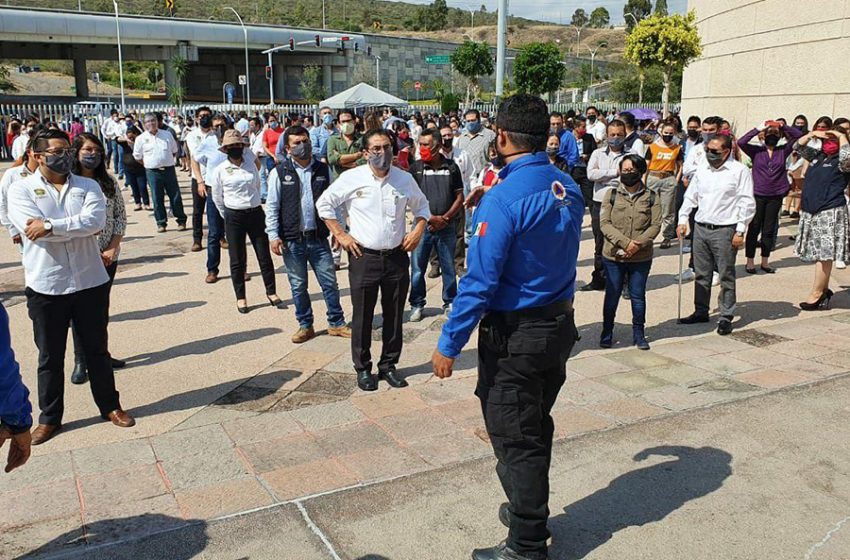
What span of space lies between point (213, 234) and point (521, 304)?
6.67 m

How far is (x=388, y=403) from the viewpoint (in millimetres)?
5605

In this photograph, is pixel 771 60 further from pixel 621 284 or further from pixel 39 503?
pixel 39 503

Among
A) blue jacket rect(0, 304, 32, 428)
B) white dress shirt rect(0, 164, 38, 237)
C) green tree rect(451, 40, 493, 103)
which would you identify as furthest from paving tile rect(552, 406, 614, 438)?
green tree rect(451, 40, 493, 103)

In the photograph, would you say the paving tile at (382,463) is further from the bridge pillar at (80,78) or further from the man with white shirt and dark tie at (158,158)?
the bridge pillar at (80,78)

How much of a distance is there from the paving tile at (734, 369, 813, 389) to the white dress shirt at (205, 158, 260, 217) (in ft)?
16.5

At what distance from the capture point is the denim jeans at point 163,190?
12.4 meters

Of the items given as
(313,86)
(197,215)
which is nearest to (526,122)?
Result: (197,215)

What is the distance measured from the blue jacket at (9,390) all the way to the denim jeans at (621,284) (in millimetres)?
5062

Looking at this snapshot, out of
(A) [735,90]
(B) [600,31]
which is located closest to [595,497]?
(A) [735,90]

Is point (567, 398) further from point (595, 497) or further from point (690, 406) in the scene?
point (595, 497)

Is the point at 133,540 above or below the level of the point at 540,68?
below

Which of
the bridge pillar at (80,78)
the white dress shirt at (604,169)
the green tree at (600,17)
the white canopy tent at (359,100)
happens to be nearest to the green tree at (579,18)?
the green tree at (600,17)

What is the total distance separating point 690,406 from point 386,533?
8.71 feet

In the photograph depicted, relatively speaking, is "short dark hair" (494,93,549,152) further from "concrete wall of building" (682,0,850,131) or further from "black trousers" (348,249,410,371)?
"concrete wall of building" (682,0,850,131)
